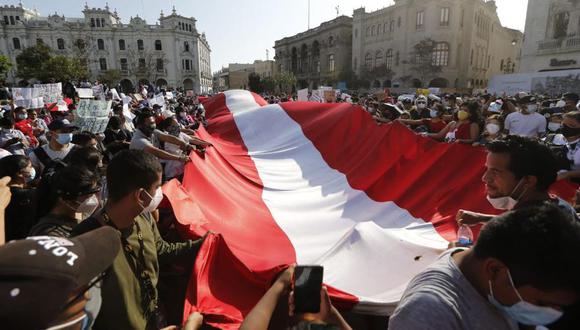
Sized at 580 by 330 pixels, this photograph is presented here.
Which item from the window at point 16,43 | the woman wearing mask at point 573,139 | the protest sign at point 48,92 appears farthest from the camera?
the window at point 16,43

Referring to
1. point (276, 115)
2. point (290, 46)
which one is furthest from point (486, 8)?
point (276, 115)

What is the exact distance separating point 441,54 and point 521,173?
4096 centimetres

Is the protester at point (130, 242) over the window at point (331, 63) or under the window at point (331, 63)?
under

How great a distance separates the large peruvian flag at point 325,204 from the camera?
2.13 metres

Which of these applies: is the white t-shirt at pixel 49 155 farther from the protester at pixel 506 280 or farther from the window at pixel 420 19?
the window at pixel 420 19

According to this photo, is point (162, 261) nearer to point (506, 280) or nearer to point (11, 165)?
point (11, 165)

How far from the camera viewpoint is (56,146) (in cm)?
365

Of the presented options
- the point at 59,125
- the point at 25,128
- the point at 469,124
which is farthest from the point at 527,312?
the point at 25,128

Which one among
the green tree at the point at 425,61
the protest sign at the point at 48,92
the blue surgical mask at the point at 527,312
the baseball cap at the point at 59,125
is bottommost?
the blue surgical mask at the point at 527,312

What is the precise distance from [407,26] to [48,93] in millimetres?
39008

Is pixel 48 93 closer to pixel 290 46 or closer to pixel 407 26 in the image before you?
pixel 407 26

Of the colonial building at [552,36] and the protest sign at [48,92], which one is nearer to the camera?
the protest sign at [48,92]

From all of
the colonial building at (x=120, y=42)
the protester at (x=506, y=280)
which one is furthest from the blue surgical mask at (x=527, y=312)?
the colonial building at (x=120, y=42)

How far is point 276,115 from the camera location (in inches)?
248
